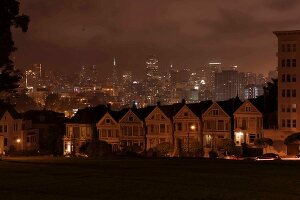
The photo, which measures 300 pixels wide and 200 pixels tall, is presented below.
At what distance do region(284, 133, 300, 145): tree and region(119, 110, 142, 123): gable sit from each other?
1823cm

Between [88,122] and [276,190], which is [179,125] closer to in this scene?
[88,122]

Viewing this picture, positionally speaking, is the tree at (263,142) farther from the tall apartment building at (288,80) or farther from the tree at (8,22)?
the tree at (8,22)

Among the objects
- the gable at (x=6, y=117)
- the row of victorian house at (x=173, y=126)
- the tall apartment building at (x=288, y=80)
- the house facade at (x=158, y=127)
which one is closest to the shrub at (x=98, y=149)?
the row of victorian house at (x=173, y=126)

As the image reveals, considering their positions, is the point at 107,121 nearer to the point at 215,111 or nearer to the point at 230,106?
the point at 215,111

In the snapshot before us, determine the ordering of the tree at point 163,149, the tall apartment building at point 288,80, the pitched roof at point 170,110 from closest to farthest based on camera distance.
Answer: the tree at point 163,149
the tall apartment building at point 288,80
the pitched roof at point 170,110

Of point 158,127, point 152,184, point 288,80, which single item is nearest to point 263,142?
point 288,80

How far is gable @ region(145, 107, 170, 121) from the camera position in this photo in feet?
223

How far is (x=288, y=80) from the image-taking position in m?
64.8

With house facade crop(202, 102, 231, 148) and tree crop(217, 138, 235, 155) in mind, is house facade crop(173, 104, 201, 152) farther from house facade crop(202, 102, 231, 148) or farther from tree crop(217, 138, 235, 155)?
tree crop(217, 138, 235, 155)

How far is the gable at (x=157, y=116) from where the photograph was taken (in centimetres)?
6800

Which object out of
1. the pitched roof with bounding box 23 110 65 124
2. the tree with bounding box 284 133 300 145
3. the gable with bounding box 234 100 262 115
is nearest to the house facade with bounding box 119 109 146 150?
the gable with bounding box 234 100 262 115

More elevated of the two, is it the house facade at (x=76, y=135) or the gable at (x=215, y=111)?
the gable at (x=215, y=111)

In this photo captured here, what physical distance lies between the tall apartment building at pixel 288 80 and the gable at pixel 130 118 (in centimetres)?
1702

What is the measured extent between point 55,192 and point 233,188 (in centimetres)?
634
